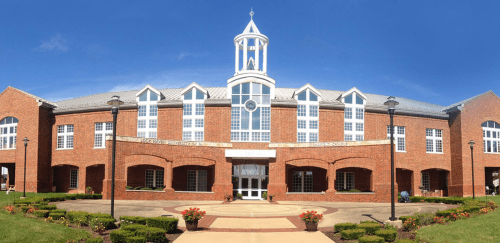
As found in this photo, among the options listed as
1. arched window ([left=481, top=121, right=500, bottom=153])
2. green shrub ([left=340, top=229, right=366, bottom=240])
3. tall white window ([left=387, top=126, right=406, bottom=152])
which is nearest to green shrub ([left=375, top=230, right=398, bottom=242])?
green shrub ([left=340, top=229, right=366, bottom=240])

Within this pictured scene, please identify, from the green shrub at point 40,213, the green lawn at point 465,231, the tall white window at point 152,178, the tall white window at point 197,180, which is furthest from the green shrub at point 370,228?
the tall white window at point 152,178

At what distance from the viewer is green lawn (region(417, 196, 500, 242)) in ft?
46.3

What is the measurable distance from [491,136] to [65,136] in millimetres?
44026

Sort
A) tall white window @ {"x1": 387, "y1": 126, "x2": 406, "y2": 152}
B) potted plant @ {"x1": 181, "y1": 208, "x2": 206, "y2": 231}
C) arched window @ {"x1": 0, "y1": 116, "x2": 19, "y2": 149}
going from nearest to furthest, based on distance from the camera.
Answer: potted plant @ {"x1": 181, "y1": 208, "x2": 206, "y2": 231}, tall white window @ {"x1": 387, "y1": 126, "x2": 406, "y2": 152}, arched window @ {"x1": 0, "y1": 116, "x2": 19, "y2": 149}

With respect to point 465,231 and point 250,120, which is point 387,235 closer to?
point 465,231

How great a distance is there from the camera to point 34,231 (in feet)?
47.6

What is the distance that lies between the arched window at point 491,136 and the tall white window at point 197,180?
28893 millimetres

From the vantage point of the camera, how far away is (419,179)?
1606 inches

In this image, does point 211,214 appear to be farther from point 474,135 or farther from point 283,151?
point 474,135

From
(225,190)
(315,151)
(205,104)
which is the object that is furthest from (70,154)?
(315,151)

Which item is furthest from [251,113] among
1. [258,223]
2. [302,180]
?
[258,223]

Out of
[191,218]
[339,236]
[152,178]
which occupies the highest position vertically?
[152,178]

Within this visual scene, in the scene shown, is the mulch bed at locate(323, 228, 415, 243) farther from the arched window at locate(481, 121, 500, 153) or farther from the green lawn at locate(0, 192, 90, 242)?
the arched window at locate(481, 121, 500, 153)

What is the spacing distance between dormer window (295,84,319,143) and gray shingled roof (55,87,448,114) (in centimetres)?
114
